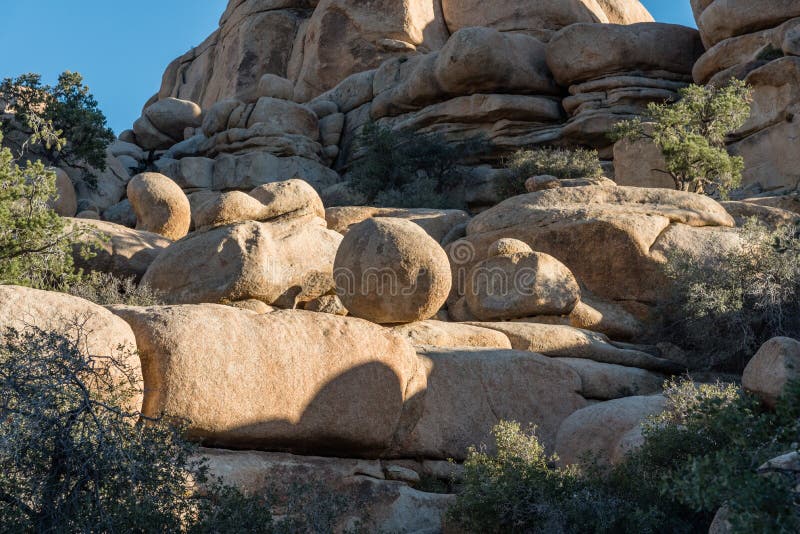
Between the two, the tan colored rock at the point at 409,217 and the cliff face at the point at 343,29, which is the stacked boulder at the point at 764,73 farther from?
the tan colored rock at the point at 409,217

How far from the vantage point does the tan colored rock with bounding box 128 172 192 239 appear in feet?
56.4

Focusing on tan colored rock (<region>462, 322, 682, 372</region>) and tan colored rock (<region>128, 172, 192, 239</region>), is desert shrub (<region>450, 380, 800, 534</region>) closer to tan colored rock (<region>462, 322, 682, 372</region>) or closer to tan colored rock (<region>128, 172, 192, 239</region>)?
tan colored rock (<region>462, 322, 682, 372</region>)

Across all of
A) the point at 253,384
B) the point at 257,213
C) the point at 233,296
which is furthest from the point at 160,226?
the point at 253,384

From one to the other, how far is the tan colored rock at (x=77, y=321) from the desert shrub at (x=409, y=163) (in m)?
19.0

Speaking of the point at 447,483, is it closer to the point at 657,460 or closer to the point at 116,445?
the point at 657,460

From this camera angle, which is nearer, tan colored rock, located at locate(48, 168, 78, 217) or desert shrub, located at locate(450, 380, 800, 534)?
desert shrub, located at locate(450, 380, 800, 534)

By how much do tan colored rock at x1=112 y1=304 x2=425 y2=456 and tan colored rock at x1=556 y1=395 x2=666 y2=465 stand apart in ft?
6.32

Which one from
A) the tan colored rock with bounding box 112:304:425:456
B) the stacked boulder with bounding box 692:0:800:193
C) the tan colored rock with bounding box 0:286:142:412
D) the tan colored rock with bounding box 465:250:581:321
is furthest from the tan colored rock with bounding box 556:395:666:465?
the stacked boulder with bounding box 692:0:800:193

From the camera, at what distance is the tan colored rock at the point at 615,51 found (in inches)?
1167

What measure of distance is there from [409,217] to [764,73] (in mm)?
13725

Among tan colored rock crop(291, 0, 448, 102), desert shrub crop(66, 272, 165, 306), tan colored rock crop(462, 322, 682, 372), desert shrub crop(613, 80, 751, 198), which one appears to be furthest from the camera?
tan colored rock crop(291, 0, 448, 102)

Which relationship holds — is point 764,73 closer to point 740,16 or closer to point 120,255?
point 740,16

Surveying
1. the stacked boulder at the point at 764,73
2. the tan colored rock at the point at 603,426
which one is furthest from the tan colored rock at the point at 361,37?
the tan colored rock at the point at 603,426

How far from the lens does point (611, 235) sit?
15430 mm
